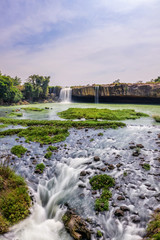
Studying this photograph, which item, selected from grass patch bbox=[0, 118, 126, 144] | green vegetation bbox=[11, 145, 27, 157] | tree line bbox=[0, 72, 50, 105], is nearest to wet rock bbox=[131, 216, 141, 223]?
green vegetation bbox=[11, 145, 27, 157]

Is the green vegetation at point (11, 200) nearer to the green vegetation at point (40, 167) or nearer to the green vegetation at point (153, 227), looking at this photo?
the green vegetation at point (40, 167)

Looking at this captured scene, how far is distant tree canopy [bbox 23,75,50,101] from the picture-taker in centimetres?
6384

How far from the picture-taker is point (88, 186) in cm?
714

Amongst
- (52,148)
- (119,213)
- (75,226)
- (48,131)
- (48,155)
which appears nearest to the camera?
(75,226)

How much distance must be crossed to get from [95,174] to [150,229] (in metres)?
3.66

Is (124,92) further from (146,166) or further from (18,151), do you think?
(18,151)

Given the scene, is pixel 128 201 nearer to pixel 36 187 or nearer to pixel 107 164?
pixel 107 164

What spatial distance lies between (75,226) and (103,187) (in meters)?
2.34

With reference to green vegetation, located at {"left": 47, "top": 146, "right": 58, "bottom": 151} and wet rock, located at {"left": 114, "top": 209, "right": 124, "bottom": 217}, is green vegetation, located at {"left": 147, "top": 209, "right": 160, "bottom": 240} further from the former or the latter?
green vegetation, located at {"left": 47, "top": 146, "right": 58, "bottom": 151}

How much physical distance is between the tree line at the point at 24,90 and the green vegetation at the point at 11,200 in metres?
49.3

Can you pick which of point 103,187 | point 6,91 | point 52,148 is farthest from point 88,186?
point 6,91

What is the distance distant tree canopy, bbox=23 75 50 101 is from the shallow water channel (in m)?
55.8

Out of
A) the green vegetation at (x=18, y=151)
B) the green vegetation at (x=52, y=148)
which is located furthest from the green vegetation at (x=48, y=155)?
the green vegetation at (x=18, y=151)

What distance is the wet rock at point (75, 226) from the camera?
15.8 feet
